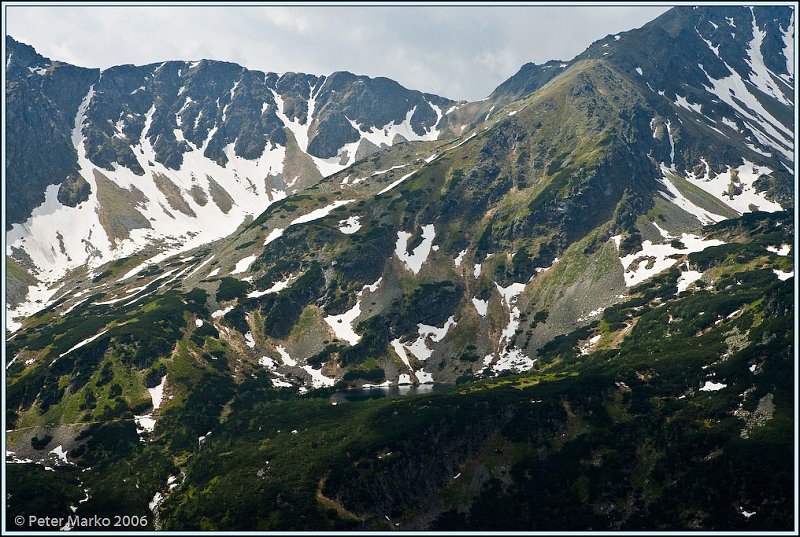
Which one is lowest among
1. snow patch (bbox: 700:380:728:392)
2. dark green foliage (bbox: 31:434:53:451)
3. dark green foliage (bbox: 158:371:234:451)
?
snow patch (bbox: 700:380:728:392)

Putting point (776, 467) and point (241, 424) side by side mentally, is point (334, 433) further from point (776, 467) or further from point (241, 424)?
point (776, 467)

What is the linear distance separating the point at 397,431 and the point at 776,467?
79686 mm

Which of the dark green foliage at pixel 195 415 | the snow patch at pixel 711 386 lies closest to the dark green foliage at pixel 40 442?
the dark green foliage at pixel 195 415

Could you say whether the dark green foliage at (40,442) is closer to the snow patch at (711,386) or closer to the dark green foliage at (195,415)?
the dark green foliage at (195,415)

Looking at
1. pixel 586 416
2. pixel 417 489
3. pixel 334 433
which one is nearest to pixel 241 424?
pixel 334 433

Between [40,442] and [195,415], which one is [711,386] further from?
[40,442]

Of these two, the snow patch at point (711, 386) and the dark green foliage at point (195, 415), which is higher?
the dark green foliage at point (195, 415)

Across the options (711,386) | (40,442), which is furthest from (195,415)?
(711,386)

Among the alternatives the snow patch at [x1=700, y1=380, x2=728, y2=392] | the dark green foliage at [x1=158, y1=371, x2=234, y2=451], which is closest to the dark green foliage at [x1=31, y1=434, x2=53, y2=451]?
the dark green foliage at [x1=158, y1=371, x2=234, y2=451]

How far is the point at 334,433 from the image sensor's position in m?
152

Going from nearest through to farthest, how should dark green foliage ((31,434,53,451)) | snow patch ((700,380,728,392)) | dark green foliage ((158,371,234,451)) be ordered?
snow patch ((700,380,728,392)) < dark green foliage ((31,434,53,451)) < dark green foliage ((158,371,234,451))

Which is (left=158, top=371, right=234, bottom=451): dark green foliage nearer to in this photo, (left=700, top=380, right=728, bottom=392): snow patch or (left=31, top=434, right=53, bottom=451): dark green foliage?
(left=31, top=434, right=53, bottom=451): dark green foliage

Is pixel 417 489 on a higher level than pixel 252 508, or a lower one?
lower

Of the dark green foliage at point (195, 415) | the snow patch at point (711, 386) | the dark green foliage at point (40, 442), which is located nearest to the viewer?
the snow patch at point (711, 386)
